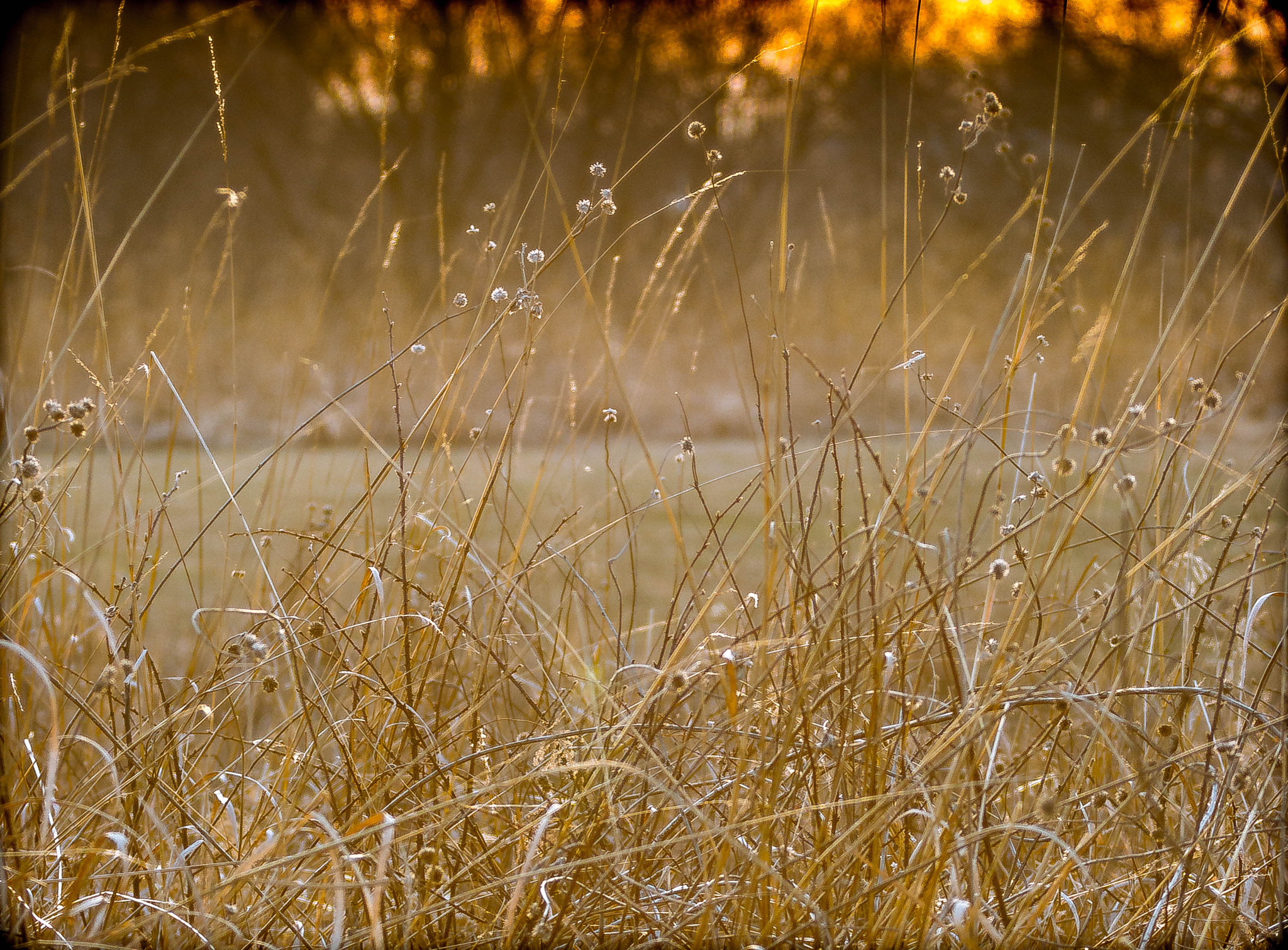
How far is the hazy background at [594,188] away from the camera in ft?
2.69

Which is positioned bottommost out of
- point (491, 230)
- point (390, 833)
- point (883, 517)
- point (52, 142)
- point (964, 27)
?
point (390, 833)

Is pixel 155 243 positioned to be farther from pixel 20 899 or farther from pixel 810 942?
pixel 810 942

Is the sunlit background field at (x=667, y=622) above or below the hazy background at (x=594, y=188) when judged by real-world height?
below

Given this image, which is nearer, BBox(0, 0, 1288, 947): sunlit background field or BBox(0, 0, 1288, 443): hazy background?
BBox(0, 0, 1288, 947): sunlit background field

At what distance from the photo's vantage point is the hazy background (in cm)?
82

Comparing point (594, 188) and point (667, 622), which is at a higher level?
point (594, 188)

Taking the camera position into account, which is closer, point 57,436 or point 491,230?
point 491,230

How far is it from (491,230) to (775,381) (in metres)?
0.28

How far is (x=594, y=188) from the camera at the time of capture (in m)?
0.69

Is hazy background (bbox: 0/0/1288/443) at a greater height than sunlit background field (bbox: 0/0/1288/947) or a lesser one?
greater

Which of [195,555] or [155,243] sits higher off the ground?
[155,243]

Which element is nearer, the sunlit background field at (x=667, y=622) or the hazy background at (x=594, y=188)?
the sunlit background field at (x=667, y=622)

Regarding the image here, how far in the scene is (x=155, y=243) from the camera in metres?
2.37

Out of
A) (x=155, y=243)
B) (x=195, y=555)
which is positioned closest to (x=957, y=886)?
(x=195, y=555)
